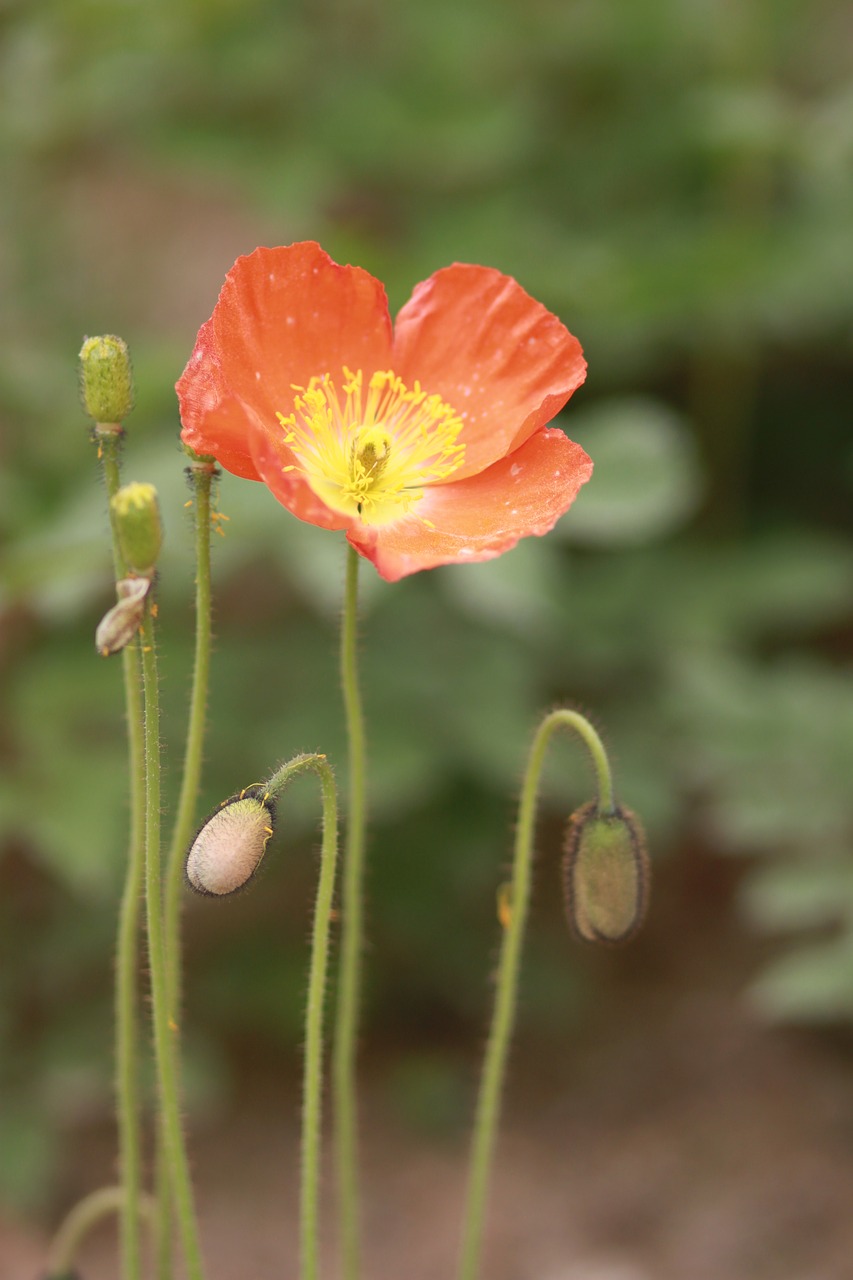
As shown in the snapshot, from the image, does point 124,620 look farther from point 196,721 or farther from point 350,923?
point 350,923

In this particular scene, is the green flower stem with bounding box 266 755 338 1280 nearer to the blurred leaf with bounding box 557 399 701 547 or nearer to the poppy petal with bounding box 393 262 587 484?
the poppy petal with bounding box 393 262 587 484

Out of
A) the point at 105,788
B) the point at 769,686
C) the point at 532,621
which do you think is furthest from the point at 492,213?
the point at 105,788

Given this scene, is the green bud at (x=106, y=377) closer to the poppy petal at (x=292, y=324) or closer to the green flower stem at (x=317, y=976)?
the poppy petal at (x=292, y=324)

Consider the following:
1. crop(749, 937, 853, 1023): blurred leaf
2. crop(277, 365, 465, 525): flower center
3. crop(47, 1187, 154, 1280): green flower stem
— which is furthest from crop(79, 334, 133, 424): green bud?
crop(749, 937, 853, 1023): blurred leaf

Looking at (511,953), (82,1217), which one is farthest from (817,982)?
(82,1217)

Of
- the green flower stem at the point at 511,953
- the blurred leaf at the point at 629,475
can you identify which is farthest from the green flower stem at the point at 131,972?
the blurred leaf at the point at 629,475

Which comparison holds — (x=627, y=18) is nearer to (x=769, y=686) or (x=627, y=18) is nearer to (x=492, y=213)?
(x=492, y=213)
